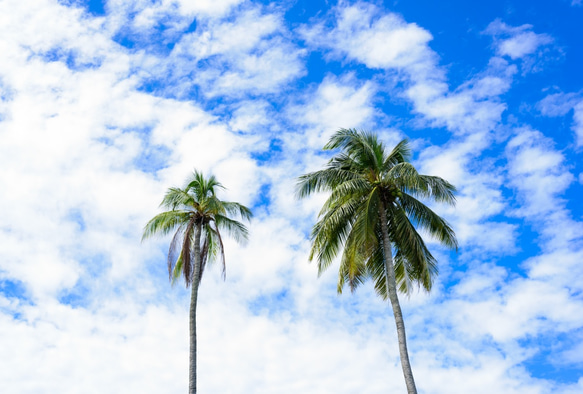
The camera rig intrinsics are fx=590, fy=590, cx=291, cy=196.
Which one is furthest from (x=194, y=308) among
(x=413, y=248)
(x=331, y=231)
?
(x=413, y=248)

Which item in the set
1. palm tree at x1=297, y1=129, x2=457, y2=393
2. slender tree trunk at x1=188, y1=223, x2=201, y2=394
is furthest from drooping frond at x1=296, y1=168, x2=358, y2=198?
slender tree trunk at x1=188, y1=223, x2=201, y2=394

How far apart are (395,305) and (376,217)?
11.8 feet

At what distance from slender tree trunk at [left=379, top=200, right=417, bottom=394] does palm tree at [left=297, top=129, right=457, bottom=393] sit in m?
0.04

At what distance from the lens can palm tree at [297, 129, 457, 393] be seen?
2412 centimetres

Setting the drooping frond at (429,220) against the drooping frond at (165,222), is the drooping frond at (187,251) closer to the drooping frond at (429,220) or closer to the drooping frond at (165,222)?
the drooping frond at (165,222)

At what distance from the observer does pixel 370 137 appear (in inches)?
1064

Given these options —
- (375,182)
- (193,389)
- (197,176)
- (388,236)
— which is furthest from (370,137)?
(193,389)

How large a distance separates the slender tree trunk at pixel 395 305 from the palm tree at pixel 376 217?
0.04 metres

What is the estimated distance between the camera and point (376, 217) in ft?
79.3

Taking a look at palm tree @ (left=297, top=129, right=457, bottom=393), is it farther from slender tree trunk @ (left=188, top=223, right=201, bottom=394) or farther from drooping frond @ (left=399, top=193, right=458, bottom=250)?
slender tree trunk @ (left=188, top=223, right=201, bottom=394)

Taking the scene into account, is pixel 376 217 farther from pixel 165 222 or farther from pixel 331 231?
pixel 165 222

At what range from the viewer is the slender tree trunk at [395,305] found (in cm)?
2194

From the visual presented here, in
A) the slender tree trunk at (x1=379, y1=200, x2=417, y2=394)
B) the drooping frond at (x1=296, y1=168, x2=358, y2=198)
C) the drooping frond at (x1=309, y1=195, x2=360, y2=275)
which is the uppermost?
the drooping frond at (x1=296, y1=168, x2=358, y2=198)

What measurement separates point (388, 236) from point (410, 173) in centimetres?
299
